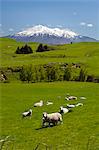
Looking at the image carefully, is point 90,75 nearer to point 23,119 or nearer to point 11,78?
point 11,78

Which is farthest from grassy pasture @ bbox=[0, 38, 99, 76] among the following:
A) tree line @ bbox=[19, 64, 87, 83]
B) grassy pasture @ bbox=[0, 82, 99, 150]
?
grassy pasture @ bbox=[0, 82, 99, 150]

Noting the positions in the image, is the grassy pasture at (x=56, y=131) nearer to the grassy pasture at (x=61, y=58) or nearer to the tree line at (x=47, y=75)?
the tree line at (x=47, y=75)

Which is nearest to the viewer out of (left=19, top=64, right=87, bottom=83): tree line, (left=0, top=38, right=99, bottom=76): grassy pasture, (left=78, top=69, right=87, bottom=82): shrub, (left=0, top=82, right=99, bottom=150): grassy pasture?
(left=0, top=82, right=99, bottom=150): grassy pasture

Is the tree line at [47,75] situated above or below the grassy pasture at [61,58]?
below

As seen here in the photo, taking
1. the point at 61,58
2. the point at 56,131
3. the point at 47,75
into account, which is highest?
the point at 56,131

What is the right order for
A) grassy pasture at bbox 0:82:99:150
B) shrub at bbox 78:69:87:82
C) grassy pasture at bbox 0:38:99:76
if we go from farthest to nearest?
grassy pasture at bbox 0:38:99:76 < shrub at bbox 78:69:87:82 < grassy pasture at bbox 0:82:99:150

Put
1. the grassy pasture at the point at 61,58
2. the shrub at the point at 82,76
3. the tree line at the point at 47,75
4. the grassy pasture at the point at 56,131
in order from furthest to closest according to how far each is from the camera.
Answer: the grassy pasture at the point at 61,58, the tree line at the point at 47,75, the shrub at the point at 82,76, the grassy pasture at the point at 56,131

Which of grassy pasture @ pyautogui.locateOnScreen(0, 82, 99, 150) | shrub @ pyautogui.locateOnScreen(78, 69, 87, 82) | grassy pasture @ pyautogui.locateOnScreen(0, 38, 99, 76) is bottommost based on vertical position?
shrub @ pyautogui.locateOnScreen(78, 69, 87, 82)

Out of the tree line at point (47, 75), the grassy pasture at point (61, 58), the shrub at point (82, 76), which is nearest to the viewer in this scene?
the shrub at point (82, 76)

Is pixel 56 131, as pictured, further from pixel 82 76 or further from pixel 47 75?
pixel 47 75

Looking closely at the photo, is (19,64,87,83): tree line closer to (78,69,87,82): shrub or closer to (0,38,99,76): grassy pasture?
(78,69,87,82): shrub

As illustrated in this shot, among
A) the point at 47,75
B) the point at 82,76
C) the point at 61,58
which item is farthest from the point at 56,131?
the point at 61,58

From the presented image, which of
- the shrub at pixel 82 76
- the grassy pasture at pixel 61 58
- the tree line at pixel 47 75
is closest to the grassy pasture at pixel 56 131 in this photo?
the shrub at pixel 82 76

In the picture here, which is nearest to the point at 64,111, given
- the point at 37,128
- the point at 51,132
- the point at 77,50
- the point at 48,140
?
the point at 37,128
